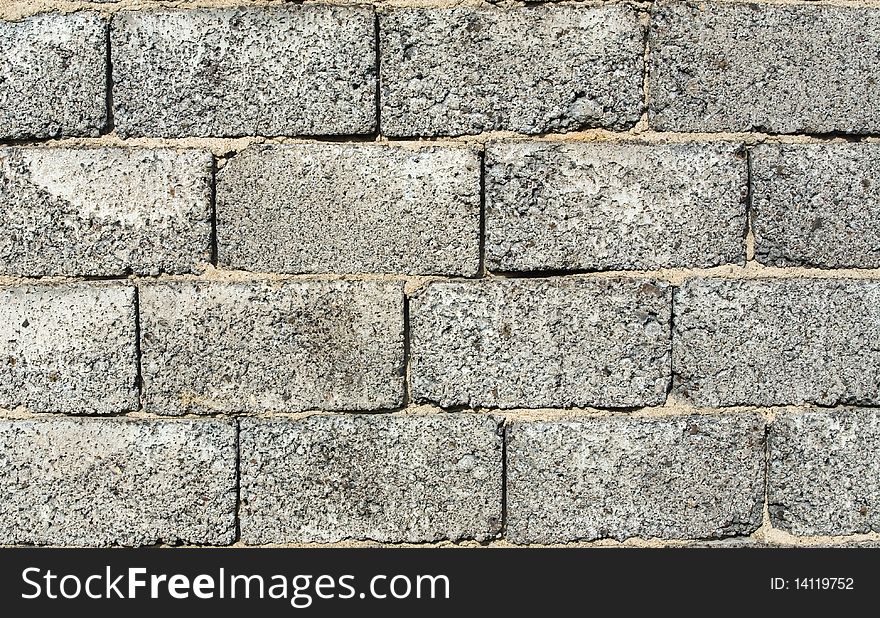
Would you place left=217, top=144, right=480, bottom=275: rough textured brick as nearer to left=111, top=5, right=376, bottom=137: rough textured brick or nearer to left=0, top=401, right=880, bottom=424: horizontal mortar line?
left=111, top=5, right=376, bottom=137: rough textured brick

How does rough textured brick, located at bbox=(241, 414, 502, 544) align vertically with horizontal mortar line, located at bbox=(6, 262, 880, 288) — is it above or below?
below

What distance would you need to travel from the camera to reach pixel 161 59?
2117 millimetres

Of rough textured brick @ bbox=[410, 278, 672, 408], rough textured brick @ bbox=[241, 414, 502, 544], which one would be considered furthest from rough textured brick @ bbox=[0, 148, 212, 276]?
rough textured brick @ bbox=[410, 278, 672, 408]

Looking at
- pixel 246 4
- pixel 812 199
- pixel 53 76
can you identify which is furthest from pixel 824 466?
pixel 53 76

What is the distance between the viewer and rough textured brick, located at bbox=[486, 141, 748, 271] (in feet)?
6.91

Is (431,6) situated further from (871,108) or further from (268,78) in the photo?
(871,108)

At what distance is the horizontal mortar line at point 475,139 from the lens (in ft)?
6.95

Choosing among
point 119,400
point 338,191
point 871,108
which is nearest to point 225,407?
point 119,400

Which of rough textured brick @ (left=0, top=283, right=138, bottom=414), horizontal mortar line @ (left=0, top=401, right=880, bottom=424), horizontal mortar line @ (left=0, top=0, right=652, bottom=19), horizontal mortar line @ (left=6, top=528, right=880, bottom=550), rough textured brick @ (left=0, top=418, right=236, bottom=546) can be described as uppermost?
horizontal mortar line @ (left=0, top=0, right=652, bottom=19)

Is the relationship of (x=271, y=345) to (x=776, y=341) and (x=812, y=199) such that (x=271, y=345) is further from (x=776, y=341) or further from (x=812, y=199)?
(x=812, y=199)

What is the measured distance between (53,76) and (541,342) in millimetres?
1581

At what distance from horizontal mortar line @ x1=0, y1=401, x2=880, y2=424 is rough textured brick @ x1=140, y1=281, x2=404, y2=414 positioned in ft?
0.07

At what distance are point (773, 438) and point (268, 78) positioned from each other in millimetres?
1764

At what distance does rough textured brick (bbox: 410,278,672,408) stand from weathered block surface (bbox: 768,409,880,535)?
395mm
